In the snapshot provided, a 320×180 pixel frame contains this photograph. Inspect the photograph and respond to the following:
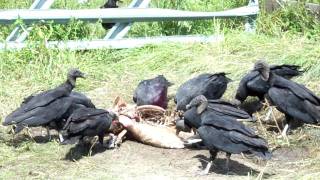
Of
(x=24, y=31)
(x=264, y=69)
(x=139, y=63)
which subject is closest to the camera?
(x=264, y=69)

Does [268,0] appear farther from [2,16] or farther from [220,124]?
[220,124]

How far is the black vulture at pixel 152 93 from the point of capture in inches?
298

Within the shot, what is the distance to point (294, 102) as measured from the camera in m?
6.80

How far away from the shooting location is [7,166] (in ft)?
20.7

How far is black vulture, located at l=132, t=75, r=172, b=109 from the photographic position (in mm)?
7574

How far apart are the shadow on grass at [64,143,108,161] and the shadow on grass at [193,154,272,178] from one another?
1.00 m

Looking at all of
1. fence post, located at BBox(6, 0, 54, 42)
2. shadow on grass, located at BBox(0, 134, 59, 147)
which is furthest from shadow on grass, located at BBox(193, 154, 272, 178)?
fence post, located at BBox(6, 0, 54, 42)

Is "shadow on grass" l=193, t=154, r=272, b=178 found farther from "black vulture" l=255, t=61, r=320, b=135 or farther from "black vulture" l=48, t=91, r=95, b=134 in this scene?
"black vulture" l=48, t=91, r=95, b=134

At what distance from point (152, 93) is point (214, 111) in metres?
1.48

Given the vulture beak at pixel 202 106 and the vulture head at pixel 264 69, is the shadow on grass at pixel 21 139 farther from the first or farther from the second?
the vulture head at pixel 264 69

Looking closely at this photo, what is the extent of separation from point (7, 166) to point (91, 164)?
78 centimetres

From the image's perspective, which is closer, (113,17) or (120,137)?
(120,137)

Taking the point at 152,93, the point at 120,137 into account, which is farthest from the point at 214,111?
the point at 152,93

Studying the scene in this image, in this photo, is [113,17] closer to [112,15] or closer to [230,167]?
[112,15]
